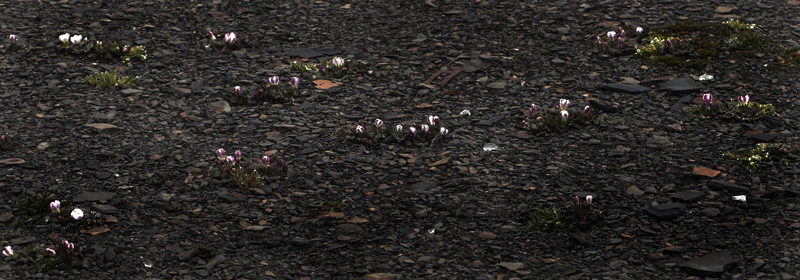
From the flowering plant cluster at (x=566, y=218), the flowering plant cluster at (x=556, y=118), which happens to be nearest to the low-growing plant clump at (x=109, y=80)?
the flowering plant cluster at (x=556, y=118)

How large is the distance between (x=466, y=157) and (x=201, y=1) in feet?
22.4

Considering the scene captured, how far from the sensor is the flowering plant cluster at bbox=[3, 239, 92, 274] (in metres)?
7.19

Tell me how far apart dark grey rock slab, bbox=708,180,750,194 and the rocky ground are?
0.03 meters

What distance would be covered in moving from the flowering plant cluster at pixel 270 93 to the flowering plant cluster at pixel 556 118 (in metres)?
3.23

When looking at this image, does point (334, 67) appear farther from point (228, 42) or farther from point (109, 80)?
point (109, 80)

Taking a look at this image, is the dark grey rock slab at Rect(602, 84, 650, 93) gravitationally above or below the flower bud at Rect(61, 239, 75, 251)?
above

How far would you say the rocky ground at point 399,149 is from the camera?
7531mm

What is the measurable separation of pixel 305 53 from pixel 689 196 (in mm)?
6179

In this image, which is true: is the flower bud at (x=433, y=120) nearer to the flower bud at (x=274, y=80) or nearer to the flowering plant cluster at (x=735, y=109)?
the flower bud at (x=274, y=80)

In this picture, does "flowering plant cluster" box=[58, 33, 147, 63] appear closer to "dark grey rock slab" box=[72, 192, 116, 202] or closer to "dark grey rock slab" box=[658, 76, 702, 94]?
"dark grey rock slab" box=[72, 192, 116, 202]

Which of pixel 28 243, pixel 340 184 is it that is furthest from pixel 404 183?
pixel 28 243

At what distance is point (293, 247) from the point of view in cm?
776

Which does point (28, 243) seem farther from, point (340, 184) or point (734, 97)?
point (734, 97)

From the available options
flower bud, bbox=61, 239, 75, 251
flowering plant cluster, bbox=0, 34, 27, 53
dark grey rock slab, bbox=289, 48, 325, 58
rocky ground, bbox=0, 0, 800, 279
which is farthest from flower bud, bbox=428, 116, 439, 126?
flowering plant cluster, bbox=0, 34, 27, 53
